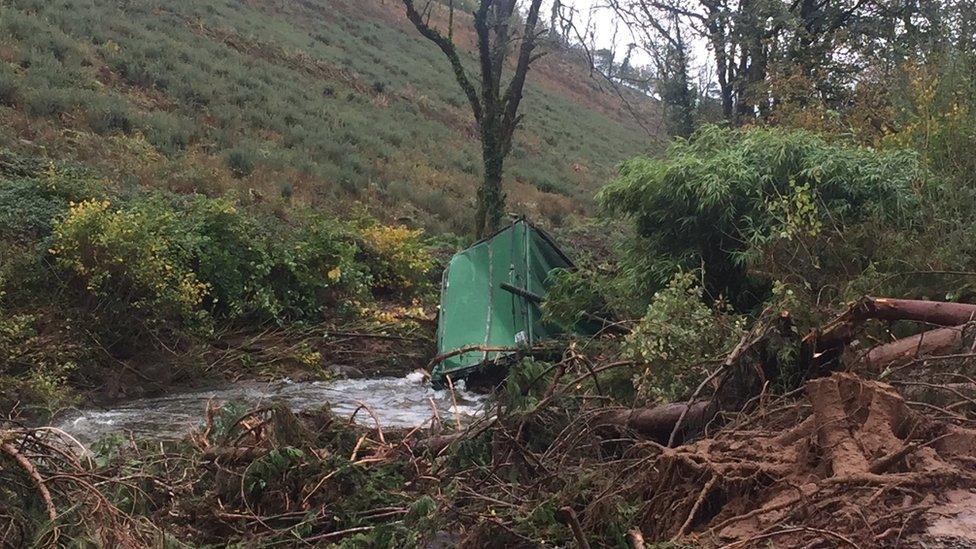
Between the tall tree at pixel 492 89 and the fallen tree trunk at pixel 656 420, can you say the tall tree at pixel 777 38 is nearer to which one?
the tall tree at pixel 492 89

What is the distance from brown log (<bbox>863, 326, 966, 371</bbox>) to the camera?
13.5 feet

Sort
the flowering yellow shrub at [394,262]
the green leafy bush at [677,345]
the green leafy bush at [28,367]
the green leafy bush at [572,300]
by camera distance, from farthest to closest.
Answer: the flowering yellow shrub at [394,262] → the green leafy bush at [572,300] → the green leafy bush at [28,367] → the green leafy bush at [677,345]

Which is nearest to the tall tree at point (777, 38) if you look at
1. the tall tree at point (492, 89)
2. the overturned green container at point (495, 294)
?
the tall tree at point (492, 89)

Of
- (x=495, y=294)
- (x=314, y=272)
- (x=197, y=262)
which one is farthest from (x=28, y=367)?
(x=495, y=294)

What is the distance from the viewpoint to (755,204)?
7438 mm

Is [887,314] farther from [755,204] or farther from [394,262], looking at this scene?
[394,262]

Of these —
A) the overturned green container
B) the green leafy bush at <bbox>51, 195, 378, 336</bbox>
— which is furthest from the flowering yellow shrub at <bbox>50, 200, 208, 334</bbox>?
the overturned green container

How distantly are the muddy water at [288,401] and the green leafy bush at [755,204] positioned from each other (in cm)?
252

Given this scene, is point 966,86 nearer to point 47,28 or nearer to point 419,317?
point 419,317

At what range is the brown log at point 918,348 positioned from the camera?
13.5 feet

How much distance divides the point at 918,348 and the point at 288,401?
14.9 ft

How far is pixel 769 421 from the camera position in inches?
147

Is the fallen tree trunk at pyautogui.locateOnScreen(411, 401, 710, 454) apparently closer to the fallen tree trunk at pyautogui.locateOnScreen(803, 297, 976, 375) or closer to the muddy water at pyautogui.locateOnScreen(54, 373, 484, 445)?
the fallen tree trunk at pyautogui.locateOnScreen(803, 297, 976, 375)

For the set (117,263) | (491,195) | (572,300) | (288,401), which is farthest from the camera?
(491,195)
